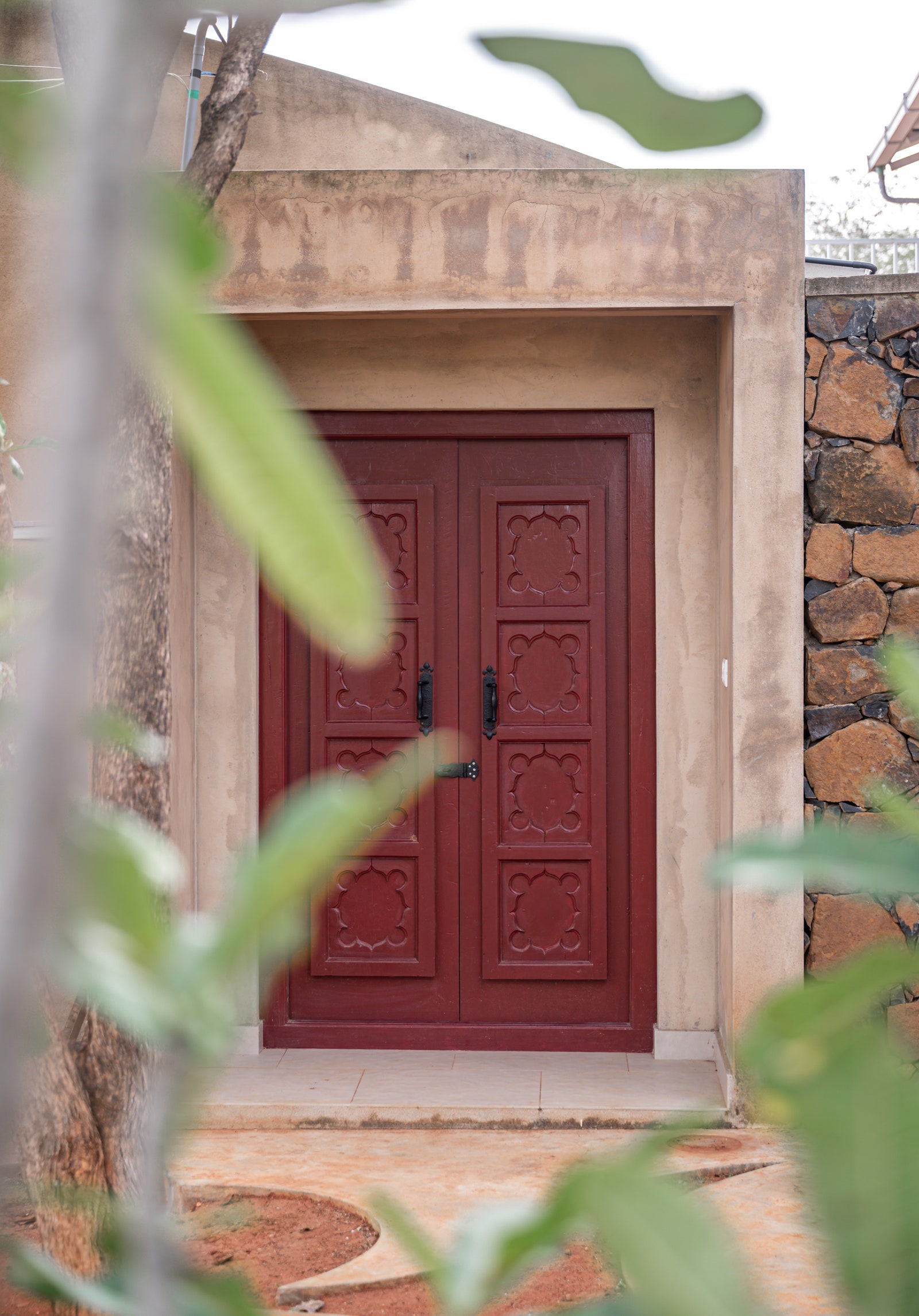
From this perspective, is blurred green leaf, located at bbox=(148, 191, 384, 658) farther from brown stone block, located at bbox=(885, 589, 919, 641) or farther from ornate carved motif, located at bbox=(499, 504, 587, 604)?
ornate carved motif, located at bbox=(499, 504, 587, 604)

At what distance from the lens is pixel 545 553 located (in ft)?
14.8

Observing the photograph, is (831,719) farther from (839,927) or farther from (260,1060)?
(260,1060)

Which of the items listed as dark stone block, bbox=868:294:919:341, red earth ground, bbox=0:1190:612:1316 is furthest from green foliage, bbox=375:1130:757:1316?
dark stone block, bbox=868:294:919:341

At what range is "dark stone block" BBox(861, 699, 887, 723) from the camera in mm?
3861

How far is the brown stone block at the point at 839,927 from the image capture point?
3.80 m

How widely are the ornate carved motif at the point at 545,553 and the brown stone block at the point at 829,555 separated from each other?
922mm

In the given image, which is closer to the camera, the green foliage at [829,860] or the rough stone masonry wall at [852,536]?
the green foliage at [829,860]

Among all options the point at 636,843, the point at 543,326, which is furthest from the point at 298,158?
the point at 636,843

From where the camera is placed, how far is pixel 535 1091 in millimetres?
3988

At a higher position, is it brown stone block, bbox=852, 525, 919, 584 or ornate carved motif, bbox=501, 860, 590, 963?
brown stone block, bbox=852, 525, 919, 584

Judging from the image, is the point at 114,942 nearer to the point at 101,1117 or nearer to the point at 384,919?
the point at 101,1117

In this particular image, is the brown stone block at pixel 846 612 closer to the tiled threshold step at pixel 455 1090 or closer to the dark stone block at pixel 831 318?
the dark stone block at pixel 831 318

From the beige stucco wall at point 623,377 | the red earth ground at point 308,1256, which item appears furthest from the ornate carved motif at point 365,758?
the red earth ground at point 308,1256

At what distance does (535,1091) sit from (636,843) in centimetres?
99
